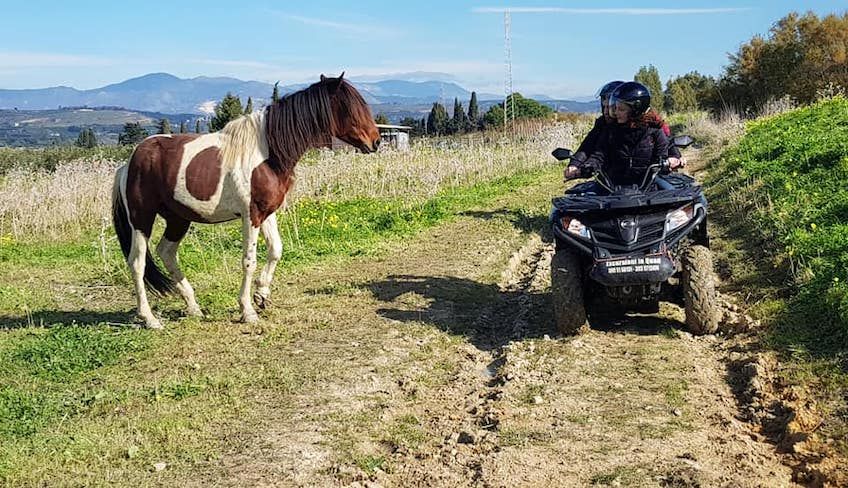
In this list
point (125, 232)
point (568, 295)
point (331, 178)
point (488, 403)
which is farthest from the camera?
point (331, 178)

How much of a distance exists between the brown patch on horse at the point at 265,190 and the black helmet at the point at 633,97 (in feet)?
10.3

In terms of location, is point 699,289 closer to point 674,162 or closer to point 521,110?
point 674,162

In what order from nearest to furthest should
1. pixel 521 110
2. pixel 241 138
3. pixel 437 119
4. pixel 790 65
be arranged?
pixel 241 138, pixel 790 65, pixel 521 110, pixel 437 119

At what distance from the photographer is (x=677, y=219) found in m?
6.48

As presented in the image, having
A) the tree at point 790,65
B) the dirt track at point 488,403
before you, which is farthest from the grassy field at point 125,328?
the tree at point 790,65

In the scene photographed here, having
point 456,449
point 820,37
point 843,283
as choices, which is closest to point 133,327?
point 456,449

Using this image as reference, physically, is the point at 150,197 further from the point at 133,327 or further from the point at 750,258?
the point at 750,258

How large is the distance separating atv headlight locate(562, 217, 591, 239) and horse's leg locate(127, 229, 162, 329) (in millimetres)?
3976

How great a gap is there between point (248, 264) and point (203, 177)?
0.93 metres

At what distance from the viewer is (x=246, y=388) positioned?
227 inches

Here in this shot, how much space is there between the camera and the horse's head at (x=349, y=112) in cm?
745

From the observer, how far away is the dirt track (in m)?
4.28

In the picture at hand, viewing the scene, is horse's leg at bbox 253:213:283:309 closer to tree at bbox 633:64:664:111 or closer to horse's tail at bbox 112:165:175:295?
horse's tail at bbox 112:165:175:295

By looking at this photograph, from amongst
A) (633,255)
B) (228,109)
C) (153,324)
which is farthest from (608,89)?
(228,109)
